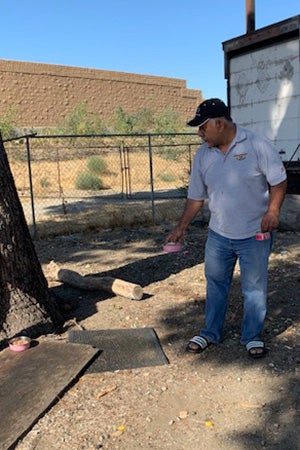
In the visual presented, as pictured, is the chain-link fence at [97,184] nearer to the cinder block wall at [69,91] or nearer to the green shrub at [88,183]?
the green shrub at [88,183]

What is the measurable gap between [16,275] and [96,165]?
67.7 feet

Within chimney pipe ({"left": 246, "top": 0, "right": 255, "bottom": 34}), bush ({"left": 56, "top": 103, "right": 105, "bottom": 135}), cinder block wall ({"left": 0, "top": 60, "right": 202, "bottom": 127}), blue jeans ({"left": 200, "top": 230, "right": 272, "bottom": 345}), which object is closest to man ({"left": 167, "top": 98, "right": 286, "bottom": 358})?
blue jeans ({"left": 200, "top": 230, "right": 272, "bottom": 345})

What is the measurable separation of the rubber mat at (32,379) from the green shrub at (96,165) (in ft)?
67.3

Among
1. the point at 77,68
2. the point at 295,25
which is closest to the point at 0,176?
the point at 295,25

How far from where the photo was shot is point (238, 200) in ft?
10.9

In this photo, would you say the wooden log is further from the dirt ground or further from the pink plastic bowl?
the pink plastic bowl

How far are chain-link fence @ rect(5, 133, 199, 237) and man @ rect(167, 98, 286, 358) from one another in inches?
228

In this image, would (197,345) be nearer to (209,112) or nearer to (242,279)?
(242,279)

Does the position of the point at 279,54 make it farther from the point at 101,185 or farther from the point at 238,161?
the point at 101,185

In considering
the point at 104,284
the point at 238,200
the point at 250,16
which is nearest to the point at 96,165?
the point at 250,16

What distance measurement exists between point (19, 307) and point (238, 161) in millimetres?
2118

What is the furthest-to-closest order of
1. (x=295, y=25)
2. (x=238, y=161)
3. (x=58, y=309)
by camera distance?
1. (x=295, y=25)
2. (x=58, y=309)
3. (x=238, y=161)

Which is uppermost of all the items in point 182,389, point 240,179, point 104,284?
point 240,179

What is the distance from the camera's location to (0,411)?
295cm
